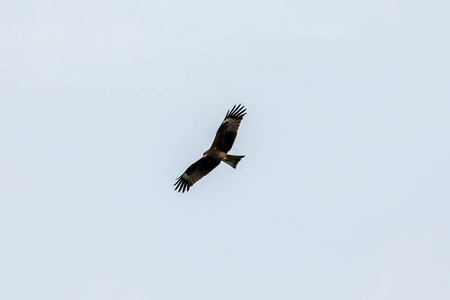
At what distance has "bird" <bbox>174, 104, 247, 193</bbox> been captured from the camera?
84.0 feet

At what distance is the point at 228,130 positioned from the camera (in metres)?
26.2

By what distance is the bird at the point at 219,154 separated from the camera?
84.0 ft

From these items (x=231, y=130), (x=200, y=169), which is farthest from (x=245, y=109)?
(x=200, y=169)

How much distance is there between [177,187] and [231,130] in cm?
267

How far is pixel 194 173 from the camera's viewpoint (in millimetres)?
26625

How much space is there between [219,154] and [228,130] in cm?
107

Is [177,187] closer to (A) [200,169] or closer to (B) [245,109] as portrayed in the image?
(A) [200,169]

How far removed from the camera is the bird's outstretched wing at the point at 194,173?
26250 millimetres

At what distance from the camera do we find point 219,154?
25609 millimetres

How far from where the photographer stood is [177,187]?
1047 inches

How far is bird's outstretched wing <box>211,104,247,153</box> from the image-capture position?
2595 centimetres

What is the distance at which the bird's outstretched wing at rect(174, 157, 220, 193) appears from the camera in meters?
26.2

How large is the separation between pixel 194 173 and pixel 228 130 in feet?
6.20

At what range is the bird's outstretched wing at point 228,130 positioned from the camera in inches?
1022
